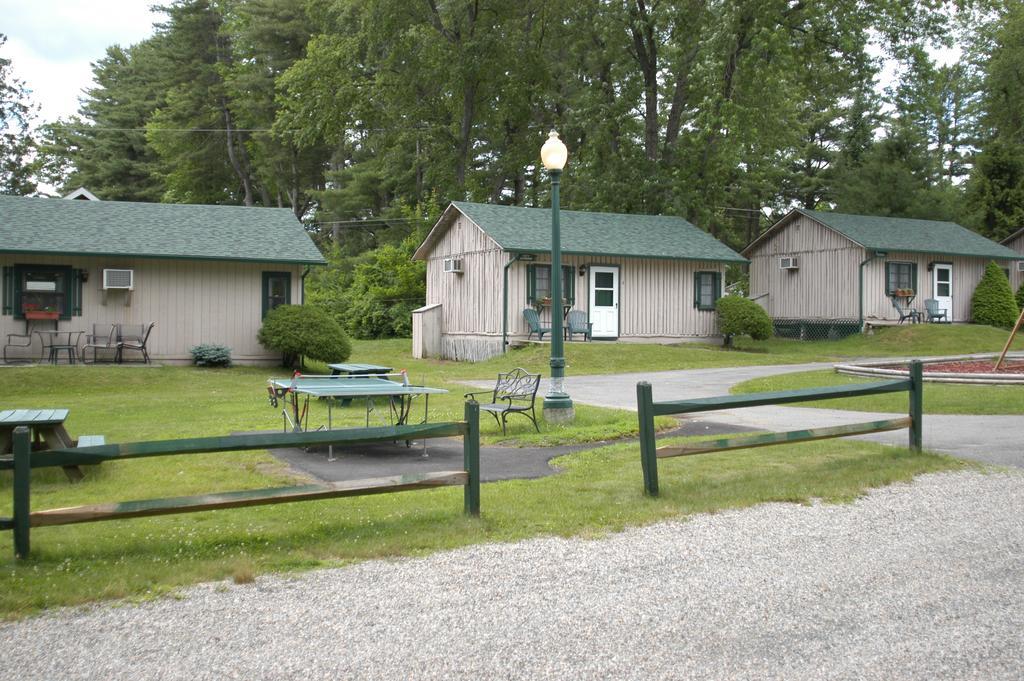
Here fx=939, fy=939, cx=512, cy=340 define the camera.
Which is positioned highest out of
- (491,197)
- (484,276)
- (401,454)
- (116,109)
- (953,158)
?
(116,109)

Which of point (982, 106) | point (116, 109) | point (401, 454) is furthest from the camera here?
point (116, 109)

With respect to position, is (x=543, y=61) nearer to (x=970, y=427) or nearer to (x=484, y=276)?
(x=484, y=276)

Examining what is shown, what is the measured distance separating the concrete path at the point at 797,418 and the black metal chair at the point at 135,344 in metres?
10.0

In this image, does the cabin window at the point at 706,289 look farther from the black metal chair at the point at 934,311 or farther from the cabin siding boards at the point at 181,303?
the cabin siding boards at the point at 181,303

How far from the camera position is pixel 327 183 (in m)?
53.8

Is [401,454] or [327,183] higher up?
[327,183]

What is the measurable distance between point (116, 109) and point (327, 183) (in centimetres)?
1490

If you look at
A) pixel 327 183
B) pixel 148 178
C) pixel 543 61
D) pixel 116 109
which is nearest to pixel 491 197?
pixel 543 61

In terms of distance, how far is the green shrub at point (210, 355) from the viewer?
2273 cm

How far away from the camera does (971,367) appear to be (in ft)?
63.8

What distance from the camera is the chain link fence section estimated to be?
32469 millimetres

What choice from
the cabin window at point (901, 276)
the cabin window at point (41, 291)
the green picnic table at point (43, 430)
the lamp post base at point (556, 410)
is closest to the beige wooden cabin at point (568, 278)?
the cabin window at point (901, 276)

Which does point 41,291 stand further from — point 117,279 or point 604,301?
point 604,301

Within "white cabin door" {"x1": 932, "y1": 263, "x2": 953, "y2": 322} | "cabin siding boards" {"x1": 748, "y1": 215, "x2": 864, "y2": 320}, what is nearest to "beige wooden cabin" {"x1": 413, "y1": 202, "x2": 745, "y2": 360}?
"cabin siding boards" {"x1": 748, "y1": 215, "x2": 864, "y2": 320}
